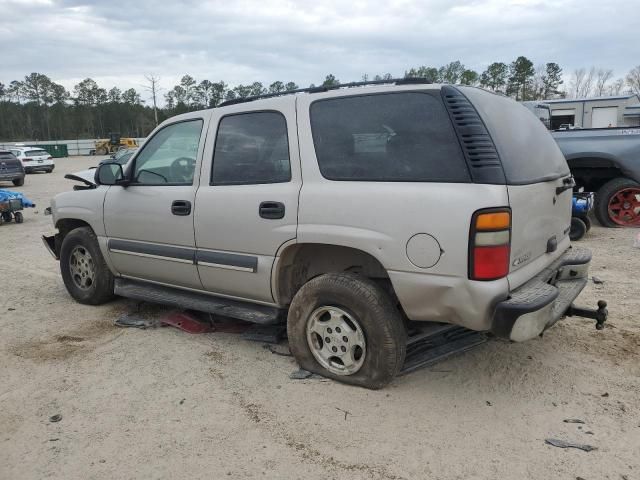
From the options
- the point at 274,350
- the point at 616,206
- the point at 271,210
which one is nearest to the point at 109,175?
the point at 271,210

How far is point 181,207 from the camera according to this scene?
4066mm

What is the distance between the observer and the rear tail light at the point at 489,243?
2734 millimetres

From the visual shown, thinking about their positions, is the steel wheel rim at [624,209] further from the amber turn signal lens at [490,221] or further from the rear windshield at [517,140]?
the amber turn signal lens at [490,221]

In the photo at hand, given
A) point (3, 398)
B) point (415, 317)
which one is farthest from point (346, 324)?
point (3, 398)

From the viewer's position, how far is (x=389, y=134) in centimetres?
313

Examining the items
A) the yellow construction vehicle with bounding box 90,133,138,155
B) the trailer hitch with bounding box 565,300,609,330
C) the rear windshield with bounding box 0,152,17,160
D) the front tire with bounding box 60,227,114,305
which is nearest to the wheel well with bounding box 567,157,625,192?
the trailer hitch with bounding box 565,300,609,330

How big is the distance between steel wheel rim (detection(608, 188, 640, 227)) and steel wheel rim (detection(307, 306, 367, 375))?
7304 mm

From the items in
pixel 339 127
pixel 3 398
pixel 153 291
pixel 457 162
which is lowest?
pixel 3 398

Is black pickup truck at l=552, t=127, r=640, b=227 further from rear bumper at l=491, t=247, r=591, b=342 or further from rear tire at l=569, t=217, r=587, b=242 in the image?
rear bumper at l=491, t=247, r=591, b=342

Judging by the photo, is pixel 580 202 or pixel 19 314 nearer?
pixel 19 314

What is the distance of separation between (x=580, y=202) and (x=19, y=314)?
749cm

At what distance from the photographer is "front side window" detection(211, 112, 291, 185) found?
11.8ft

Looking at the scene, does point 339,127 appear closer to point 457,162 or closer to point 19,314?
point 457,162

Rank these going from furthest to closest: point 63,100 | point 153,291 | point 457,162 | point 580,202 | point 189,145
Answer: point 63,100, point 580,202, point 153,291, point 189,145, point 457,162
